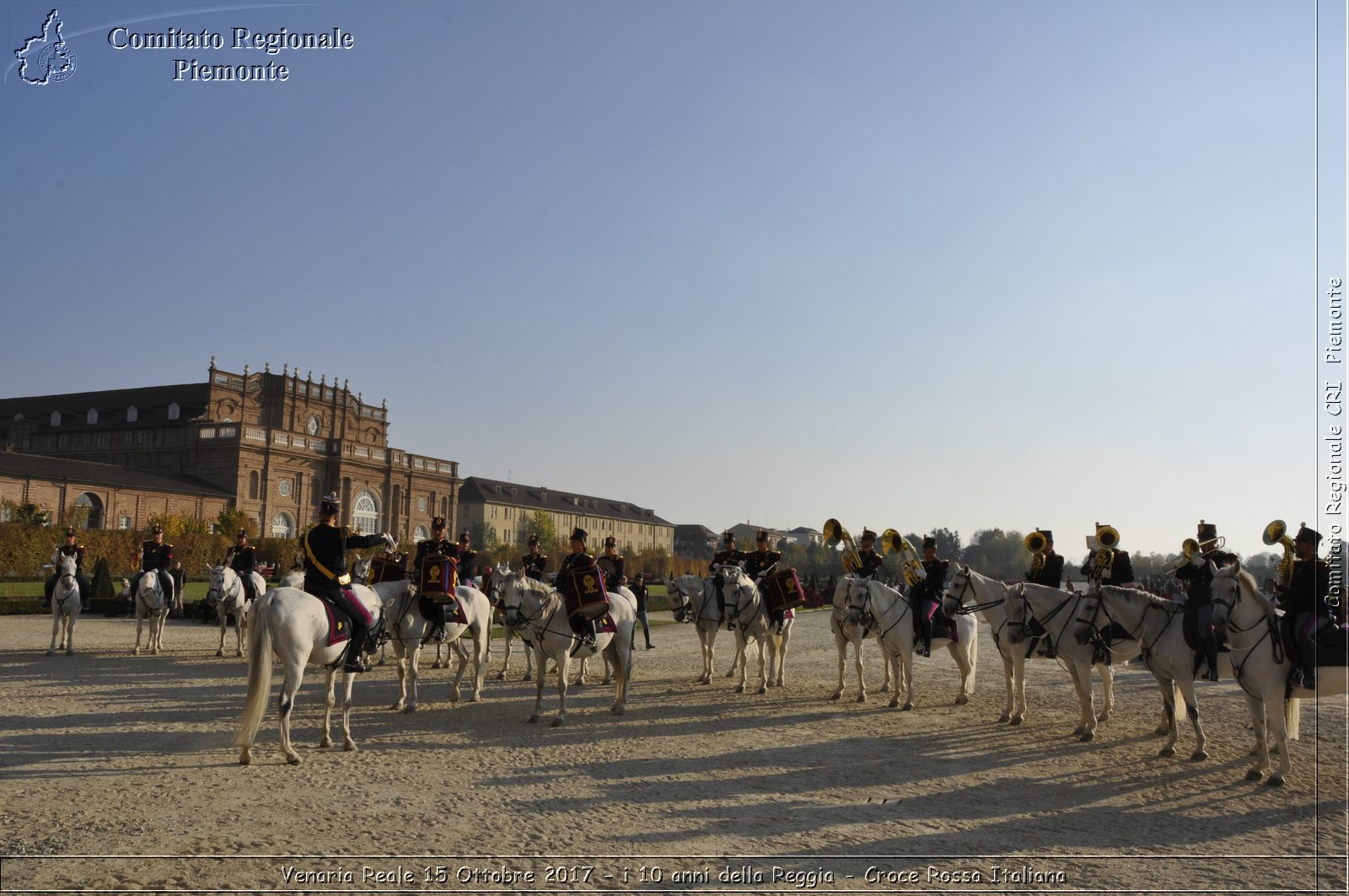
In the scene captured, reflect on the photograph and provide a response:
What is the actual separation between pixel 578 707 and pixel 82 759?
20.8ft

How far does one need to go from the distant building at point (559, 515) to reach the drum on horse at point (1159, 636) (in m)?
93.0

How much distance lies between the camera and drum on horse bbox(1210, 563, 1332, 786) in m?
9.51

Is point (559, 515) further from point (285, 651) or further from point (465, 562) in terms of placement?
point (285, 651)

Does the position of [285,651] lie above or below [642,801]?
above

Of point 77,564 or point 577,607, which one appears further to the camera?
point 77,564

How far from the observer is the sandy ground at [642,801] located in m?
6.32

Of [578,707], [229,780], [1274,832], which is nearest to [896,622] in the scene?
[578,707]

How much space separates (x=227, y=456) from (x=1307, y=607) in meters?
74.0

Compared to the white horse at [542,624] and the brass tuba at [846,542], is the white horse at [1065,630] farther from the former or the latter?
the white horse at [542,624]

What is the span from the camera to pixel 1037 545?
45.0 ft

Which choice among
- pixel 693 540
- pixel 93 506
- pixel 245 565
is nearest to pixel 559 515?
pixel 693 540

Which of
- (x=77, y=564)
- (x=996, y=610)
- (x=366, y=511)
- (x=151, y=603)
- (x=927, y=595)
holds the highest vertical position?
(x=366, y=511)

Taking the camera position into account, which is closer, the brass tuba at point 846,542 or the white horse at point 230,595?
the brass tuba at point 846,542

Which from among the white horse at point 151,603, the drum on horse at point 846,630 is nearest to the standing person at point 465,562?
the white horse at point 151,603
